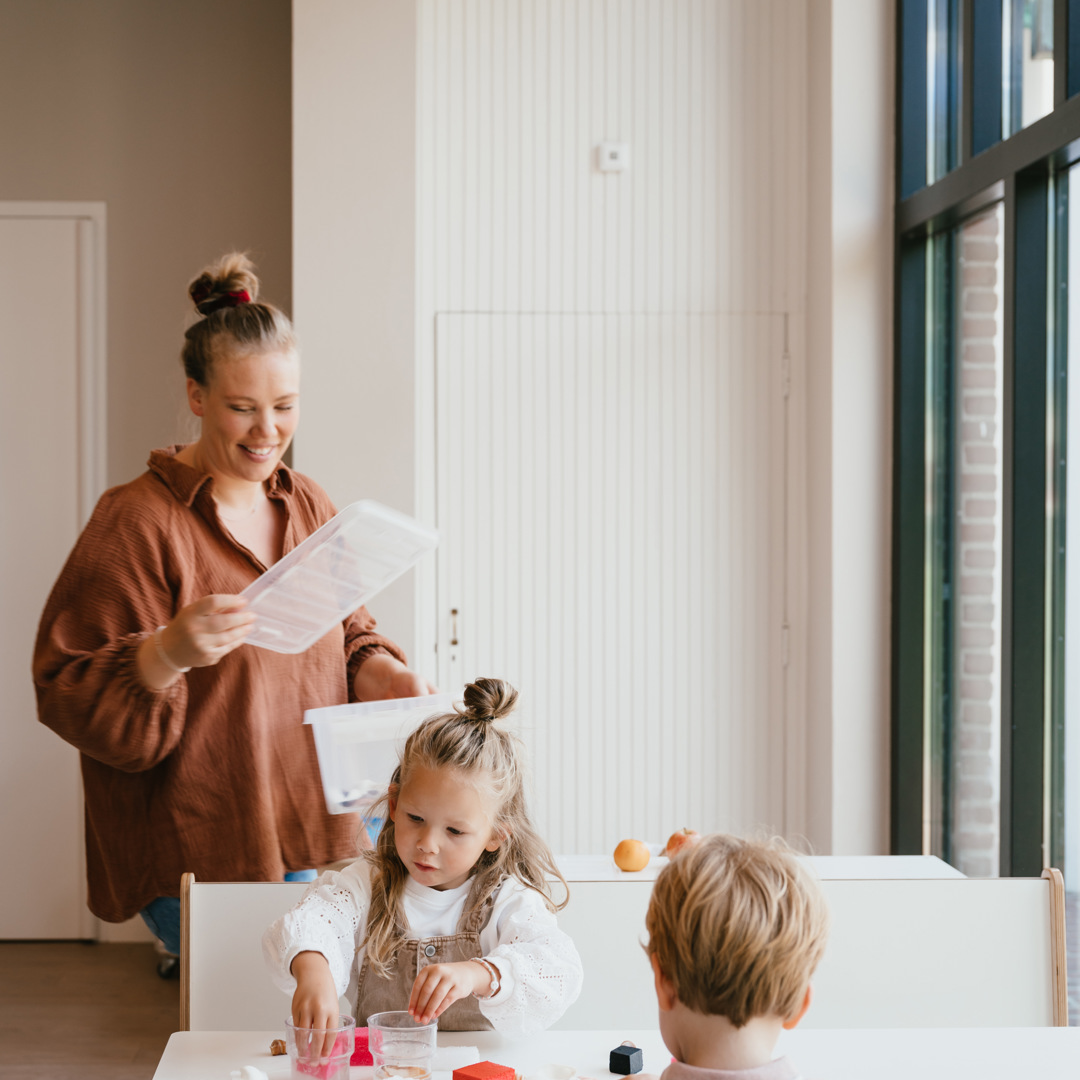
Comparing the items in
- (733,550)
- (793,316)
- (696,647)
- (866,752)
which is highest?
(793,316)

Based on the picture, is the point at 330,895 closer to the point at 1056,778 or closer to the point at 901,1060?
the point at 901,1060

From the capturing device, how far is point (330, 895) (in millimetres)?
1415

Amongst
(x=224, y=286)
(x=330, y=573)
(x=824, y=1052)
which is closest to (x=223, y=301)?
(x=224, y=286)

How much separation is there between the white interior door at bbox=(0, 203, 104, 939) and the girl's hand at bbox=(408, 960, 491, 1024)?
2.70 meters

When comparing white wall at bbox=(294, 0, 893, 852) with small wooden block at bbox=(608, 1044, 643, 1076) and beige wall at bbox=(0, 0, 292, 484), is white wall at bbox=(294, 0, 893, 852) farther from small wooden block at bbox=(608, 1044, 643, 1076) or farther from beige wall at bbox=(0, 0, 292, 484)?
small wooden block at bbox=(608, 1044, 643, 1076)

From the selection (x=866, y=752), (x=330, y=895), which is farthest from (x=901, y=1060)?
(x=866, y=752)

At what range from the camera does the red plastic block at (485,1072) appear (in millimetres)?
1192

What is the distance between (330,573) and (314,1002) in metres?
0.57

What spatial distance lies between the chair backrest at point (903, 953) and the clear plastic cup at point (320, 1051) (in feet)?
1.77

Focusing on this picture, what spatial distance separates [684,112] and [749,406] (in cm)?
85

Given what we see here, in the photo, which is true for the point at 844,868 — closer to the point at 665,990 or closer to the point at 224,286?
the point at 665,990

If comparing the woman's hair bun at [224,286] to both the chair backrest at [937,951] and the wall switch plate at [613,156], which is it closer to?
the chair backrest at [937,951]

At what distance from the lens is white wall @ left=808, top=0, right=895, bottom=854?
3.13 m

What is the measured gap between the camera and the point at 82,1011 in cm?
312
